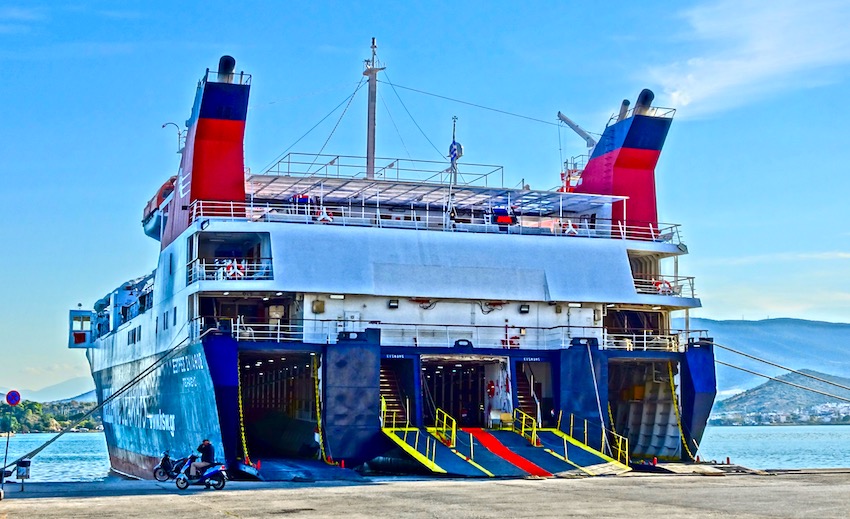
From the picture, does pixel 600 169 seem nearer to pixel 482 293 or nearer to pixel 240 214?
pixel 482 293

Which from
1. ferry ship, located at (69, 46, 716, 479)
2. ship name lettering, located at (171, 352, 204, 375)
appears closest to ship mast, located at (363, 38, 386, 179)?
ferry ship, located at (69, 46, 716, 479)

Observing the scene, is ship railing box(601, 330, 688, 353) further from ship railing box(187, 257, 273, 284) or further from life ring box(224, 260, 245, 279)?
life ring box(224, 260, 245, 279)

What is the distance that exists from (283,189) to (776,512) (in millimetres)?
24281

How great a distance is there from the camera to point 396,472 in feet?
107

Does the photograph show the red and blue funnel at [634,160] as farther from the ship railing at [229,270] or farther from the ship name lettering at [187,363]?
the ship name lettering at [187,363]

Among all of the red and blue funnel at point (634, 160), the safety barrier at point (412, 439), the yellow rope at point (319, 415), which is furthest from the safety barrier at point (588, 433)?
the red and blue funnel at point (634, 160)

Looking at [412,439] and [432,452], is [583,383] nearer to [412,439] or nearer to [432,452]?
[412,439]

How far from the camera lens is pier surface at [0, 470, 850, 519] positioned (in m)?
21.2

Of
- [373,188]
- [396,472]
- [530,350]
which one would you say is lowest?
[396,472]

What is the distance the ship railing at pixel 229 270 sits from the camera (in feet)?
121

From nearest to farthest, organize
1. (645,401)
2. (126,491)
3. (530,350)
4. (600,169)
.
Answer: (126,491), (530,350), (645,401), (600,169)

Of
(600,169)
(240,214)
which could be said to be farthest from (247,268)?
(600,169)

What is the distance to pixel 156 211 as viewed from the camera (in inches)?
Result: 1928

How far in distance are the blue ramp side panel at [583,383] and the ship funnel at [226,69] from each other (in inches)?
544
